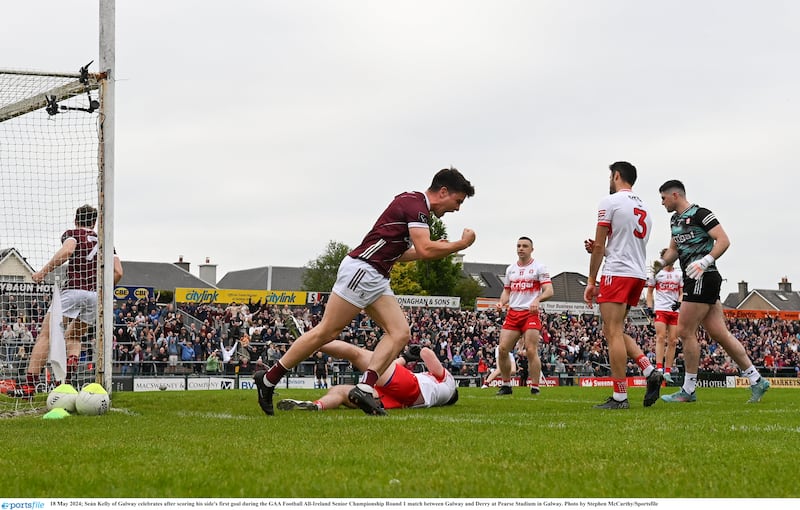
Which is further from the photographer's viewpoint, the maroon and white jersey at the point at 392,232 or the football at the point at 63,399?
the football at the point at 63,399

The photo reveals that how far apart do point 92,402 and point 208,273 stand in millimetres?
100330

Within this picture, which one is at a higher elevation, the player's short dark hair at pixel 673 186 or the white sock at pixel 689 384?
the player's short dark hair at pixel 673 186

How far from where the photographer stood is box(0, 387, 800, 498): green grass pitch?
3383 mm

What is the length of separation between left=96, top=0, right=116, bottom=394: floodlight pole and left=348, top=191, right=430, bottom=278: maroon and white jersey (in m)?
2.90

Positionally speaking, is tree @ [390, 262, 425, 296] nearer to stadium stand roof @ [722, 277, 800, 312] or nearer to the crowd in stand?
the crowd in stand

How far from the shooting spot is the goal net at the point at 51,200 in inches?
380

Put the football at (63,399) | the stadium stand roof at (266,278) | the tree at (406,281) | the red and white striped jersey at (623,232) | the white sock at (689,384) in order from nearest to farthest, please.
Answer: the football at (63,399), the red and white striped jersey at (623,232), the white sock at (689,384), the tree at (406,281), the stadium stand roof at (266,278)

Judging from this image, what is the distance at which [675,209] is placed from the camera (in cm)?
1038

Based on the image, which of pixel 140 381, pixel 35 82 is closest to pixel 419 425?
pixel 35 82

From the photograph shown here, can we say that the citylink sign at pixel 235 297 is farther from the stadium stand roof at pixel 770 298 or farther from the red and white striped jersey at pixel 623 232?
the stadium stand roof at pixel 770 298

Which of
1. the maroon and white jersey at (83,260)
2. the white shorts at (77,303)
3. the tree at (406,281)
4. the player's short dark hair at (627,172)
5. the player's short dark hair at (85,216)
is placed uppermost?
the tree at (406,281)

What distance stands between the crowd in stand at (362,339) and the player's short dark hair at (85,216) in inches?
482

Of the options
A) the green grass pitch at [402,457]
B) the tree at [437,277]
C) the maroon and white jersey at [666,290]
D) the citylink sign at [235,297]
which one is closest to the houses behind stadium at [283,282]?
the tree at [437,277]
